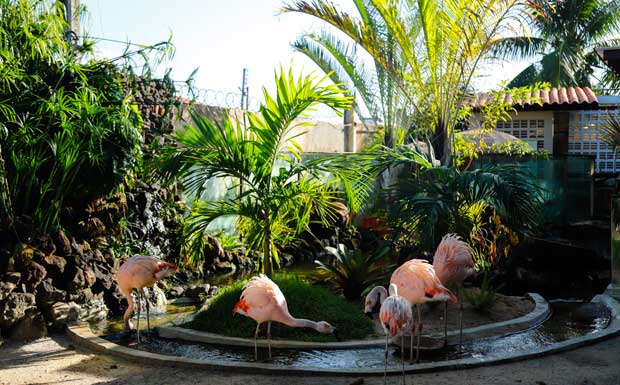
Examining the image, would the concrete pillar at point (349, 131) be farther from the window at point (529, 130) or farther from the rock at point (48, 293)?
the rock at point (48, 293)

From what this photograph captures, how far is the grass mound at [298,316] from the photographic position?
6.65 meters

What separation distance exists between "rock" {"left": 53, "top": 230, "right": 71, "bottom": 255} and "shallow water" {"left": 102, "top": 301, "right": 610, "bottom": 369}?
1016 millimetres

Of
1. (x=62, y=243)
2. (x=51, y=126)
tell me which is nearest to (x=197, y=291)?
(x=62, y=243)

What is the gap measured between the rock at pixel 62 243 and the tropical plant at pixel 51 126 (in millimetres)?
147

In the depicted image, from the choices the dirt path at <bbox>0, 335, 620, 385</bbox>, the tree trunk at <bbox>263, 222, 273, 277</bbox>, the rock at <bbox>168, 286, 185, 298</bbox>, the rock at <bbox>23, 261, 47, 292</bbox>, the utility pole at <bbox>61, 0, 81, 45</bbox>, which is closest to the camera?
the dirt path at <bbox>0, 335, 620, 385</bbox>

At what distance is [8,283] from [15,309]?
29cm

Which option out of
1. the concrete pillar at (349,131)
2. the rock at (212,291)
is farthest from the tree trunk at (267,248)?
the concrete pillar at (349,131)

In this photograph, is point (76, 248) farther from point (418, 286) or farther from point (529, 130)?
point (529, 130)

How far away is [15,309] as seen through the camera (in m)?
6.71

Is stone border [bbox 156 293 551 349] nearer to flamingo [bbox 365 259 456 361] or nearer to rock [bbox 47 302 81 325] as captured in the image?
flamingo [bbox 365 259 456 361]

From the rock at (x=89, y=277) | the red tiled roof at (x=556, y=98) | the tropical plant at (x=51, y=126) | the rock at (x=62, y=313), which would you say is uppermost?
the red tiled roof at (x=556, y=98)

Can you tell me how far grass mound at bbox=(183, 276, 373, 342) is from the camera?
6.65m

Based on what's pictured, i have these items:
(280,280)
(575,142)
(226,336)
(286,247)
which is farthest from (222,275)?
(575,142)

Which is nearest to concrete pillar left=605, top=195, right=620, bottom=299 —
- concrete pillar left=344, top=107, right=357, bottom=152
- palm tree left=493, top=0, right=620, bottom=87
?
concrete pillar left=344, top=107, right=357, bottom=152
